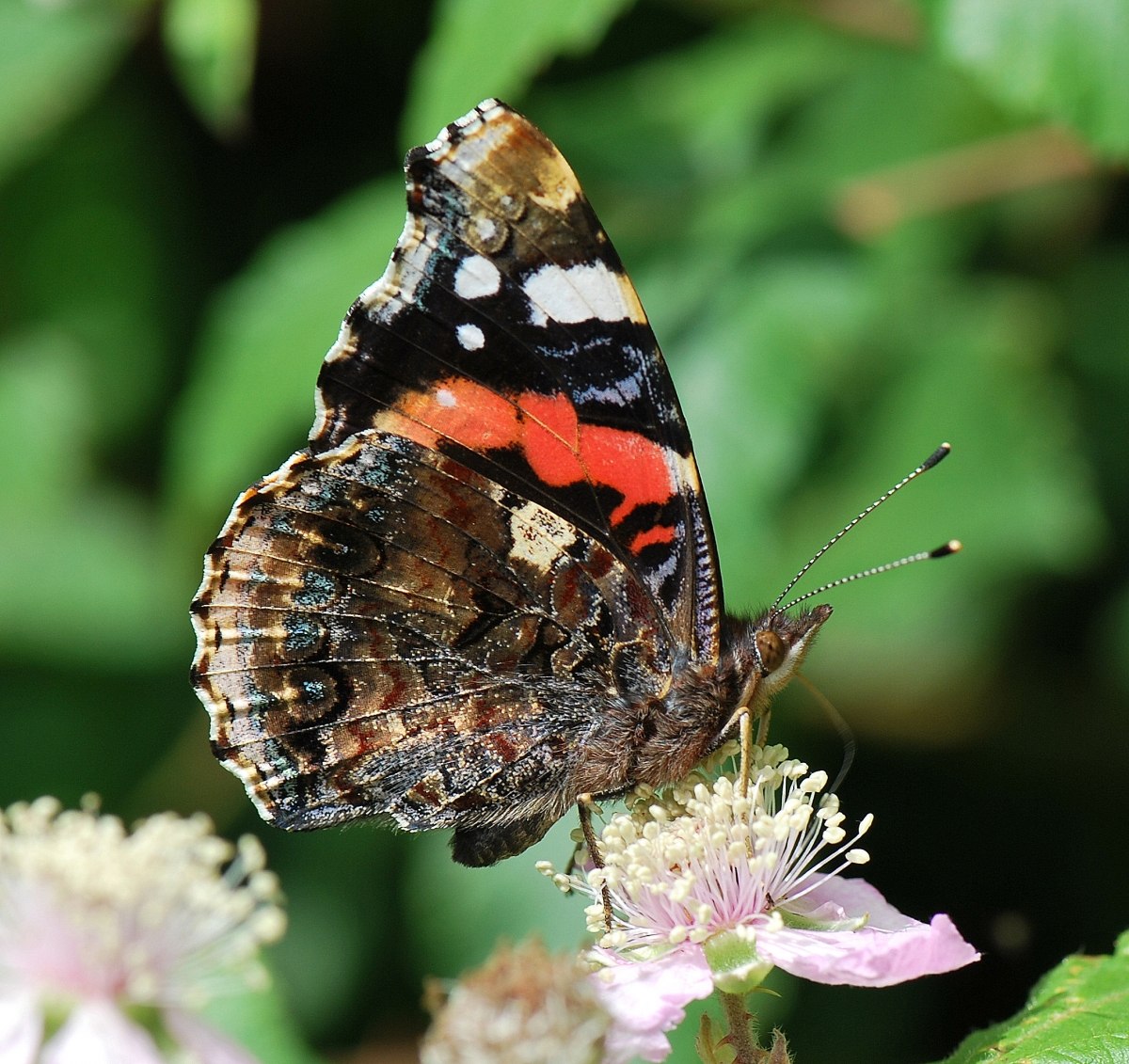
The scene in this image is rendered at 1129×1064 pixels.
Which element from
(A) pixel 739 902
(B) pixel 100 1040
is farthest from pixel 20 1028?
(A) pixel 739 902

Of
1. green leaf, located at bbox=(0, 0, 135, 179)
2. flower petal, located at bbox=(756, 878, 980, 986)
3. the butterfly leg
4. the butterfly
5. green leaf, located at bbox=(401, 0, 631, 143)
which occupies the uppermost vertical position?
green leaf, located at bbox=(0, 0, 135, 179)

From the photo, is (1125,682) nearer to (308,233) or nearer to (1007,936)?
(1007,936)

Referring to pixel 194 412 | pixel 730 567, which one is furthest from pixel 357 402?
pixel 194 412

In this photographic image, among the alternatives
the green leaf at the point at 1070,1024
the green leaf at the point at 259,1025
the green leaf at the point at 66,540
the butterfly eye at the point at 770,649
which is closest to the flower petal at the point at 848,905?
the green leaf at the point at 1070,1024

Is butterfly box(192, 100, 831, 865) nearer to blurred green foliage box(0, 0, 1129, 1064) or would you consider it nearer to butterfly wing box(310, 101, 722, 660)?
butterfly wing box(310, 101, 722, 660)

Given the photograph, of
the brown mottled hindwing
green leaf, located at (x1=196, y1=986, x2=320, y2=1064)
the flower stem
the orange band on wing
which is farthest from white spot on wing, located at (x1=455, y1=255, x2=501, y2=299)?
green leaf, located at (x1=196, y1=986, x2=320, y2=1064)

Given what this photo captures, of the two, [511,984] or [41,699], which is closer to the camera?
[511,984]
